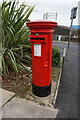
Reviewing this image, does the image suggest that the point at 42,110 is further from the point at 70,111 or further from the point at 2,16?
the point at 2,16

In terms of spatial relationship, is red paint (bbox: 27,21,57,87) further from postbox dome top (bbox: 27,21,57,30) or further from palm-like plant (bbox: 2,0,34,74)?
palm-like plant (bbox: 2,0,34,74)

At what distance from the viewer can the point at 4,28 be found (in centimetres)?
305

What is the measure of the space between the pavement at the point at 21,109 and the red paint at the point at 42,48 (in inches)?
20.2

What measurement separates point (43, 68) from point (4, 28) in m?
1.85

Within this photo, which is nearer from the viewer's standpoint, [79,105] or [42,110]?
[42,110]

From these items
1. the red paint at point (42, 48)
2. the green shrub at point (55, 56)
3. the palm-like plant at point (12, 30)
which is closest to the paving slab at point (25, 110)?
the red paint at point (42, 48)

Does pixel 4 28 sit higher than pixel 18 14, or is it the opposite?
pixel 18 14

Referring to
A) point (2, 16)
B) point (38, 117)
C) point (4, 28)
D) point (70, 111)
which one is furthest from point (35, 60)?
point (2, 16)

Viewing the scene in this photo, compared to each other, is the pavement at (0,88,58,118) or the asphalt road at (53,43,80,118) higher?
the pavement at (0,88,58,118)

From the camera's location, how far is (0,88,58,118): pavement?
192 centimetres

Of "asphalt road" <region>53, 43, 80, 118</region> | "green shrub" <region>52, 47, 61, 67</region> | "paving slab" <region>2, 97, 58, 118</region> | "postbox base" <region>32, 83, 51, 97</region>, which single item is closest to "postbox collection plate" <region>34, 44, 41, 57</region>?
"postbox base" <region>32, 83, 51, 97</region>

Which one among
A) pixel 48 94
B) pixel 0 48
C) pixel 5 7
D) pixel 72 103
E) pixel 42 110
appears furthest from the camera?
pixel 5 7

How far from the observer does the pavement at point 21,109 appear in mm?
1921

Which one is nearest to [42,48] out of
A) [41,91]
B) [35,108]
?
[41,91]
